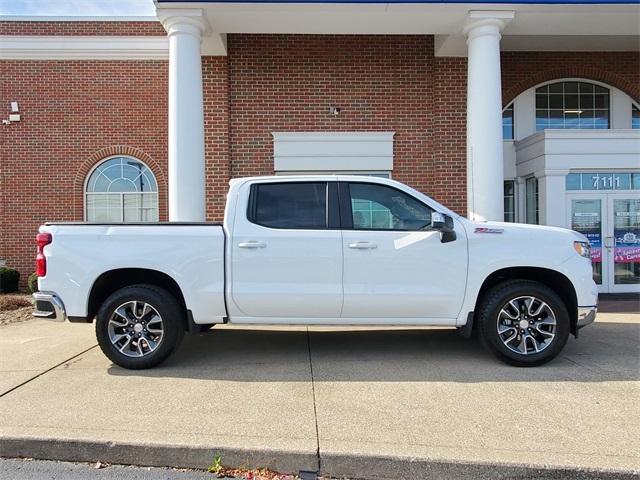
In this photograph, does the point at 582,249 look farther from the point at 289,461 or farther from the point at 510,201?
the point at 510,201

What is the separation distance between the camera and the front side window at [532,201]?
10.6 metres

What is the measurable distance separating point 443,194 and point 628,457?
24.2 ft

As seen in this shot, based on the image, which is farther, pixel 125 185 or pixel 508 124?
pixel 125 185

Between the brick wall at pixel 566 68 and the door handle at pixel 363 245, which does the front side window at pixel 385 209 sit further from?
the brick wall at pixel 566 68

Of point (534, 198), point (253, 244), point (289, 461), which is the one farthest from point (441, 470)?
point (534, 198)

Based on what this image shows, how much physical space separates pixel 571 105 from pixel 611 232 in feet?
9.78

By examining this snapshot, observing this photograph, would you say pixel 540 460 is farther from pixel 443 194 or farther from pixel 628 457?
pixel 443 194

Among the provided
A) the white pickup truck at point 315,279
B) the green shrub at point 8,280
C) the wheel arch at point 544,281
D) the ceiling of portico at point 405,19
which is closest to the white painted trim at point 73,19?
the ceiling of portico at point 405,19

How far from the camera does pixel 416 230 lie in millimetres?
5328

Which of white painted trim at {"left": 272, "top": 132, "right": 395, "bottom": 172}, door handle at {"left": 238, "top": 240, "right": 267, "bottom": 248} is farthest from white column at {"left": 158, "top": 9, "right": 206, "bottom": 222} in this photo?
door handle at {"left": 238, "top": 240, "right": 267, "bottom": 248}

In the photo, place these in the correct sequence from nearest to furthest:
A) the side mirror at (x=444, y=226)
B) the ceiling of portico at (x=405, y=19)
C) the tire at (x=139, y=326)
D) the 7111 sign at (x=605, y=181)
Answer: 1. the side mirror at (x=444, y=226)
2. the tire at (x=139, y=326)
3. the ceiling of portico at (x=405, y=19)
4. the 7111 sign at (x=605, y=181)

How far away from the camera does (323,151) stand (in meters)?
10.3

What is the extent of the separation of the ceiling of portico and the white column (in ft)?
0.84

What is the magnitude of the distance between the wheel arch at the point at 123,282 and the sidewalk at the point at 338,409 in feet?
2.21
